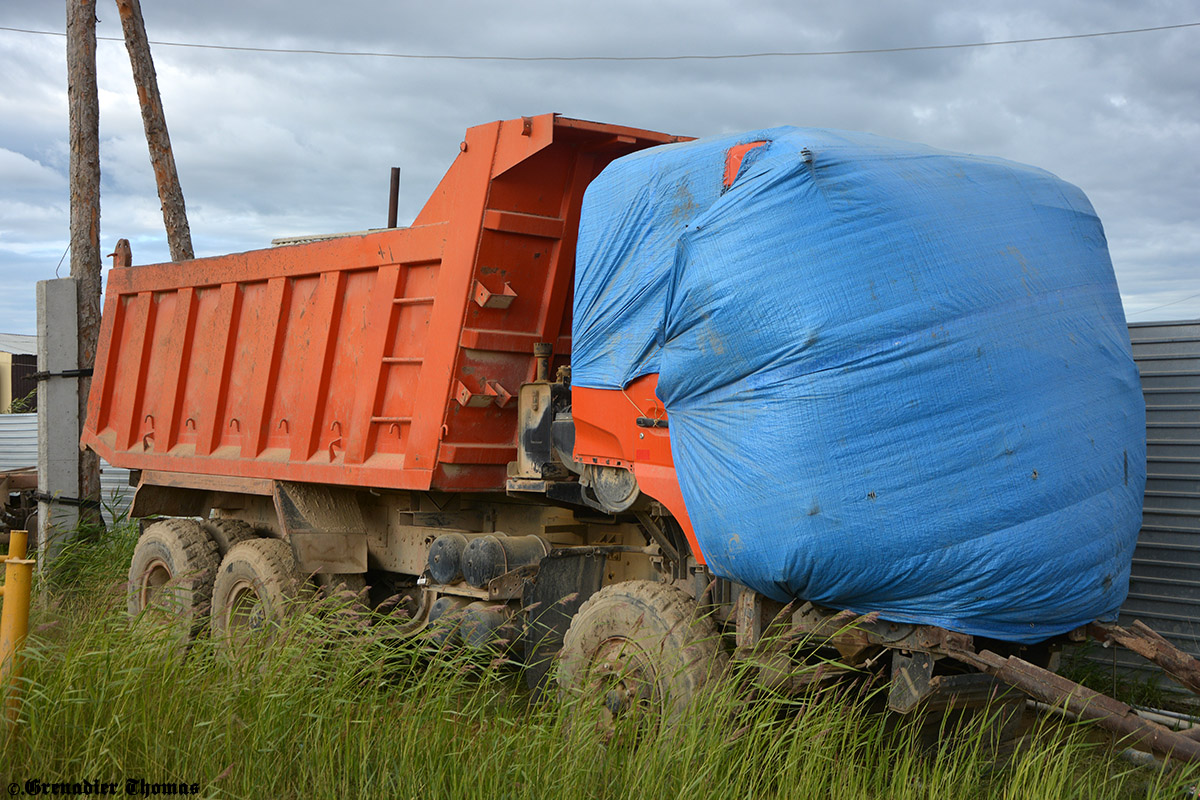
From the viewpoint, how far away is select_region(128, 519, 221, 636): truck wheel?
313 inches

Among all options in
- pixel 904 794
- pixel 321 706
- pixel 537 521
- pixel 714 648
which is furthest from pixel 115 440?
pixel 904 794

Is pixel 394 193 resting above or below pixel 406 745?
above

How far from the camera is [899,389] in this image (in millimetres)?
3791

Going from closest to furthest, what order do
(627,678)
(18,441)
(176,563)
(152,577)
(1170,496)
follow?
(627,678) < (1170,496) < (176,563) < (152,577) < (18,441)

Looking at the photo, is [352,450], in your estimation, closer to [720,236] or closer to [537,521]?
[537,521]

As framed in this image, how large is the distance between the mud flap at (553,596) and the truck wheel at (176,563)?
10.5 feet

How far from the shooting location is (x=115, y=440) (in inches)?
368

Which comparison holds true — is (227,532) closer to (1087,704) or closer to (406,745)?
(406,745)

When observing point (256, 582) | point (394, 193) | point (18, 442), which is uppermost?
point (394, 193)

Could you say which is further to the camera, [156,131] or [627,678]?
[156,131]

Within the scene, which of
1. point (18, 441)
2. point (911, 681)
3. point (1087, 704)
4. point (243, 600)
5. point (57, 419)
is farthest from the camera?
point (18, 441)

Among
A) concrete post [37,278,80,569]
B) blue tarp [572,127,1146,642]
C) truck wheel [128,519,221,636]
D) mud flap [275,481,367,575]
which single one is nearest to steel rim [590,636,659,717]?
blue tarp [572,127,1146,642]

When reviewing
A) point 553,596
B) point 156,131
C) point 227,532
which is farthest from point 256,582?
point 156,131

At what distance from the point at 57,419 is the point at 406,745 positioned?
7.81 meters
